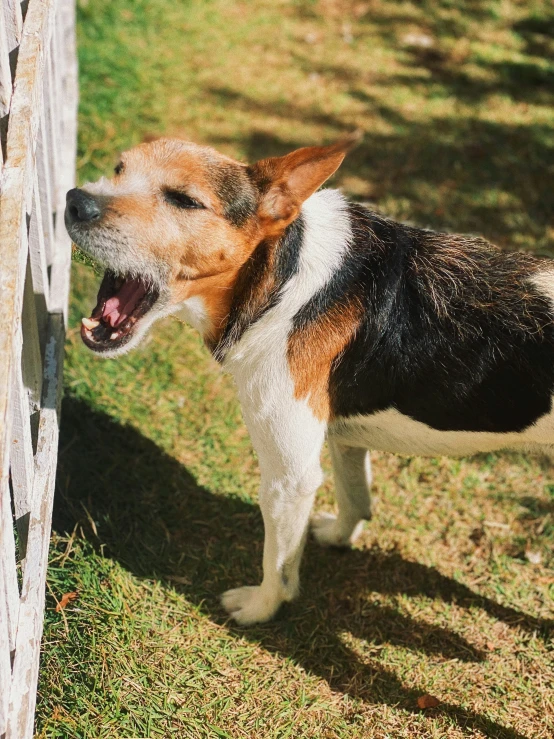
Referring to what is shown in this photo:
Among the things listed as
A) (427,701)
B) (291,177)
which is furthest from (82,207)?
(427,701)

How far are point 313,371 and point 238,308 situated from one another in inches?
15.9

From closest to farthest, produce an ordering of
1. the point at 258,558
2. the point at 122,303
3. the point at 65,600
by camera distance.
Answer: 1. the point at 122,303
2. the point at 65,600
3. the point at 258,558

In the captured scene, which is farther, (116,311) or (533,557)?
(533,557)

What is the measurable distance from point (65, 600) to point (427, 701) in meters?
1.75

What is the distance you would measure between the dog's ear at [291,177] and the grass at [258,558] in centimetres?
191

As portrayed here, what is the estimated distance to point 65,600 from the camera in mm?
3617

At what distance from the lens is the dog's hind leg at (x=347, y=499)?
156 inches

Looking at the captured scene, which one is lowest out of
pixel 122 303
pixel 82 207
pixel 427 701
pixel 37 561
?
pixel 427 701

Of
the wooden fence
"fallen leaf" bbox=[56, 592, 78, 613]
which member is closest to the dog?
the wooden fence

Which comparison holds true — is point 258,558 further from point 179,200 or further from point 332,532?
point 179,200

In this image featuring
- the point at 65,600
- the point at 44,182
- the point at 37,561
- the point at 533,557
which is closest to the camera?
the point at 37,561

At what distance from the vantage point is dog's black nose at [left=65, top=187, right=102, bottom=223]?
9.80 feet

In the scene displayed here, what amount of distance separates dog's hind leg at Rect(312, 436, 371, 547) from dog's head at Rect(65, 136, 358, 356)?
3.63 feet

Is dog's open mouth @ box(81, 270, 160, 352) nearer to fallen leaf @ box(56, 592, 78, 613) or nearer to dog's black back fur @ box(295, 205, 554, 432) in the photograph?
dog's black back fur @ box(295, 205, 554, 432)
